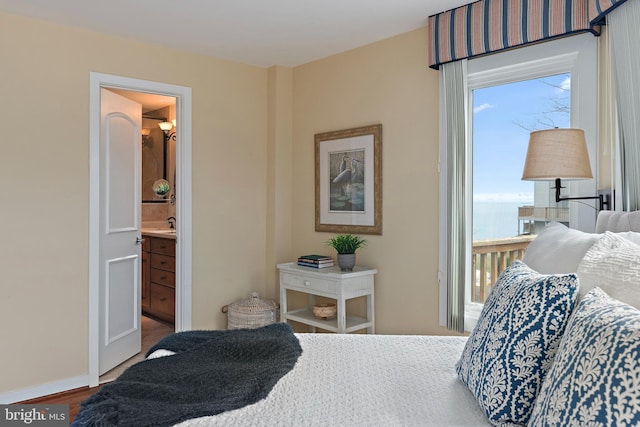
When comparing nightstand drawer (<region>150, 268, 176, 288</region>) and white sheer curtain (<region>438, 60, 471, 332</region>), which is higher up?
white sheer curtain (<region>438, 60, 471, 332</region>)

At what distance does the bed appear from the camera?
931 mm

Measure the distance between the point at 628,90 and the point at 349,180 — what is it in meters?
2.09

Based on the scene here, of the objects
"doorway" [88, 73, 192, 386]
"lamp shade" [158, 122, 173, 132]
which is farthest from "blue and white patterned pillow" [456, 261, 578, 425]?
"lamp shade" [158, 122, 173, 132]

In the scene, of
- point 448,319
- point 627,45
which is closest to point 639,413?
point 627,45

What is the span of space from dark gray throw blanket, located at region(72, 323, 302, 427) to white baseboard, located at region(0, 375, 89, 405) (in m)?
1.97

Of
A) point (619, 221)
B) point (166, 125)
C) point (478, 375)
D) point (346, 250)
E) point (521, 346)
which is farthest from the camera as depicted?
point (166, 125)

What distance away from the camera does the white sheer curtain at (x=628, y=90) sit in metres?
2.27

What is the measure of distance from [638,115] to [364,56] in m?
2.10

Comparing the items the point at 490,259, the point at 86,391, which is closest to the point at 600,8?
the point at 490,259

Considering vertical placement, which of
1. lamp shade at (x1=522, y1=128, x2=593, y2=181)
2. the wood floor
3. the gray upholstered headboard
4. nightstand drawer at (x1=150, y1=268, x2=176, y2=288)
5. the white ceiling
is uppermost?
the white ceiling

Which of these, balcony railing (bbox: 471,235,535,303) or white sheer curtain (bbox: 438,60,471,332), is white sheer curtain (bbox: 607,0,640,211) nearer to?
balcony railing (bbox: 471,235,535,303)

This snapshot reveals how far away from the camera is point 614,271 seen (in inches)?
50.3

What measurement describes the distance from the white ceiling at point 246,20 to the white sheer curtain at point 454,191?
19.4 inches

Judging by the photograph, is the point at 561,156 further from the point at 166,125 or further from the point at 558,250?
the point at 166,125
